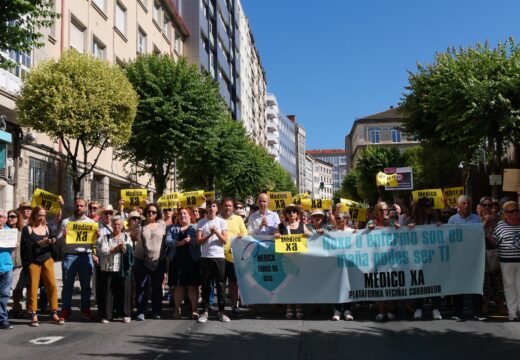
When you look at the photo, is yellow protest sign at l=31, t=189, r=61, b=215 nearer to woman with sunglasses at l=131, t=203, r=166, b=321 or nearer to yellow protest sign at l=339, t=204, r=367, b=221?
woman with sunglasses at l=131, t=203, r=166, b=321

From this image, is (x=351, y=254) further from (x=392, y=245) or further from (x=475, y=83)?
(x=475, y=83)

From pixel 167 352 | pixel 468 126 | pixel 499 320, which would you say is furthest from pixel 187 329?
pixel 468 126

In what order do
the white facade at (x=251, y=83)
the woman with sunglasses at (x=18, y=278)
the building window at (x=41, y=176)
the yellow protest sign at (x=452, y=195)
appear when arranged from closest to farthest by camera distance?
the woman with sunglasses at (x=18, y=278)
the yellow protest sign at (x=452, y=195)
the building window at (x=41, y=176)
the white facade at (x=251, y=83)

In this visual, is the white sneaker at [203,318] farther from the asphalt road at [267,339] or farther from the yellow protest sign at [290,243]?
the yellow protest sign at [290,243]

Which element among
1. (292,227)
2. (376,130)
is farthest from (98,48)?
(376,130)

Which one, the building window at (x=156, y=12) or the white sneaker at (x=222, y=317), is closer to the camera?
the white sneaker at (x=222, y=317)

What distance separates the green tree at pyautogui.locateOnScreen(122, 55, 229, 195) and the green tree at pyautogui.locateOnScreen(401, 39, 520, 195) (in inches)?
358

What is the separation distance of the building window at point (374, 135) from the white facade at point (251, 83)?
63.3ft

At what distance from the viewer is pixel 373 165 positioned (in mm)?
63125

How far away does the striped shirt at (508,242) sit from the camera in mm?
8688

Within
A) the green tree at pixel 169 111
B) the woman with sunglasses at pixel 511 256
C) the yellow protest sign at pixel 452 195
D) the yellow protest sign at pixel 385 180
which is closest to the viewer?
the woman with sunglasses at pixel 511 256

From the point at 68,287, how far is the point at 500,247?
21.9ft

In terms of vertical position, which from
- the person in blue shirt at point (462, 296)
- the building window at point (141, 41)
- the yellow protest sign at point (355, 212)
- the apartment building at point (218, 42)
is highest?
the apartment building at point (218, 42)

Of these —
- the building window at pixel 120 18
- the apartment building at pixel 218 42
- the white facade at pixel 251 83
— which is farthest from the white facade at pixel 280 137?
the building window at pixel 120 18
